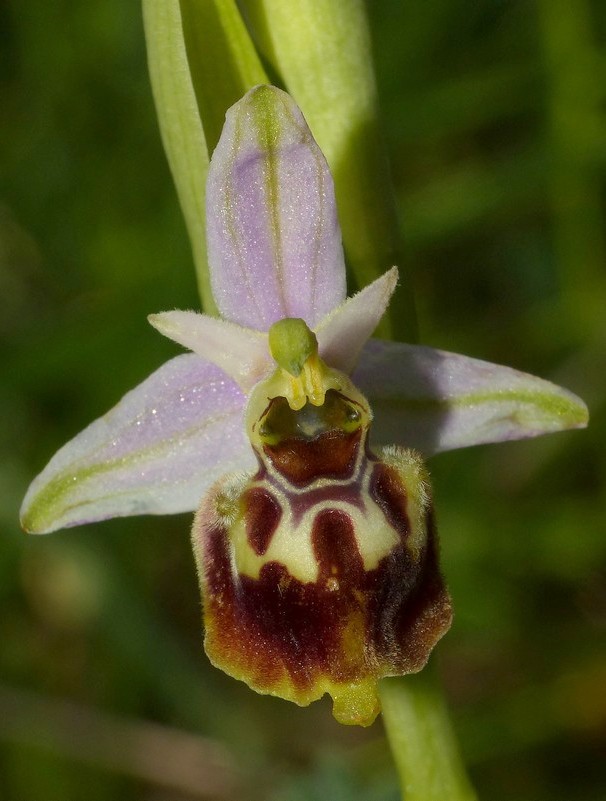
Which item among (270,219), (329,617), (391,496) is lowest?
(329,617)

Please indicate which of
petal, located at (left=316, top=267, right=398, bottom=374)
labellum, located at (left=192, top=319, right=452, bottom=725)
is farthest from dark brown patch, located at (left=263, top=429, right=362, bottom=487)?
petal, located at (left=316, top=267, right=398, bottom=374)

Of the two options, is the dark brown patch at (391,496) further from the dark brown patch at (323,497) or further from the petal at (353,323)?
the petal at (353,323)

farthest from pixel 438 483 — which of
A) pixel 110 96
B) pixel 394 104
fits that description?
pixel 110 96

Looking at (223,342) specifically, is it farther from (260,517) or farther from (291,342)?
(260,517)

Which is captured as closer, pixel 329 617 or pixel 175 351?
pixel 329 617

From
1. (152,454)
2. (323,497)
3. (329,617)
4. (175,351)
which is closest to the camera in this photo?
(329,617)

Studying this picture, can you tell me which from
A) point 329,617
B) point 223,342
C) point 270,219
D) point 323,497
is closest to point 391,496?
point 323,497

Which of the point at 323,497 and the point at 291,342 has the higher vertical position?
the point at 291,342

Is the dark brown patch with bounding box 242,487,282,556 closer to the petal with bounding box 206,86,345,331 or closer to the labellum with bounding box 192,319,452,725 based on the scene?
the labellum with bounding box 192,319,452,725
